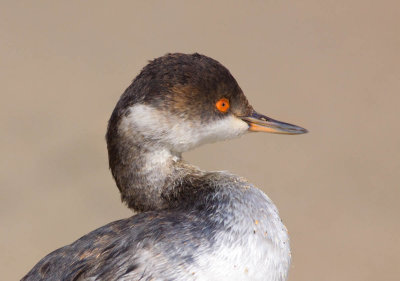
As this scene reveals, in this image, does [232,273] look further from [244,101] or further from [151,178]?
[244,101]

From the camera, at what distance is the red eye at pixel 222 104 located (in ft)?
8.05

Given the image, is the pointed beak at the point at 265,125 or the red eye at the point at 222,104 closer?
the red eye at the point at 222,104

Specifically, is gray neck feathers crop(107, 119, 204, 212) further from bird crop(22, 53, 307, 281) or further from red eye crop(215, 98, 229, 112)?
red eye crop(215, 98, 229, 112)

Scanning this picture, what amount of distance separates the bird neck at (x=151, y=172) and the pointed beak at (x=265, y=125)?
27 cm

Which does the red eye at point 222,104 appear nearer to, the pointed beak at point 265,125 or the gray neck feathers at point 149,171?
the pointed beak at point 265,125

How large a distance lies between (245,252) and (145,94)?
0.59 m

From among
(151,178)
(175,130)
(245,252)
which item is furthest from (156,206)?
(245,252)

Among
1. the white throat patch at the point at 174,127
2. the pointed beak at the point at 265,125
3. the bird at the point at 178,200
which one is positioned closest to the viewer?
the bird at the point at 178,200

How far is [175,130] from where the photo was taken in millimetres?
2404

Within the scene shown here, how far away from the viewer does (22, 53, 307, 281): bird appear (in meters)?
2.12

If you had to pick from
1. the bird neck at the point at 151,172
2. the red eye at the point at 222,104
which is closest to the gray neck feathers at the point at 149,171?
the bird neck at the point at 151,172

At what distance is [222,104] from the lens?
246cm

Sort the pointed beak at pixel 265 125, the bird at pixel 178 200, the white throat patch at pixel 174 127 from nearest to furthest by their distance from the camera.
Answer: the bird at pixel 178 200, the white throat patch at pixel 174 127, the pointed beak at pixel 265 125

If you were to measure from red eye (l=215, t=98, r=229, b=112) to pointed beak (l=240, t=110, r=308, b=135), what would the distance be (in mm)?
110
